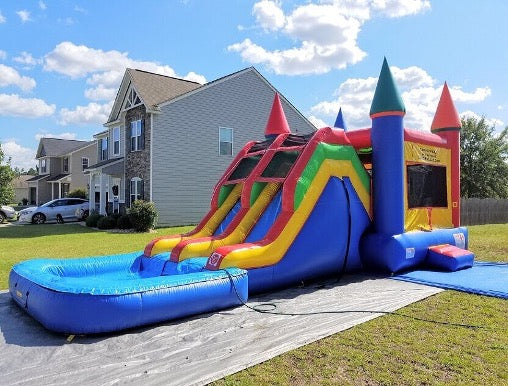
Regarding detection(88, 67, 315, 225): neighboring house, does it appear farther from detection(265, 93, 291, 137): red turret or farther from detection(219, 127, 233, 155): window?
detection(265, 93, 291, 137): red turret

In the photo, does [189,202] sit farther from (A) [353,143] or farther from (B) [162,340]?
(B) [162,340]

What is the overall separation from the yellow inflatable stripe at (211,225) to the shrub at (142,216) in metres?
9.08

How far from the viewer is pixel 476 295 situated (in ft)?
19.9

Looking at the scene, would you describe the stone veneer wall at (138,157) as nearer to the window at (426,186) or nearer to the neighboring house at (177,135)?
the neighboring house at (177,135)

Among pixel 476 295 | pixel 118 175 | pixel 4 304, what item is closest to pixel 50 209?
pixel 118 175

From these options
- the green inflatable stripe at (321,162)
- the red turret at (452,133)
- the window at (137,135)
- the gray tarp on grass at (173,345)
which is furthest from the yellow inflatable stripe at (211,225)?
the window at (137,135)

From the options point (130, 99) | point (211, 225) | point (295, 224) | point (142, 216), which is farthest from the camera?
point (130, 99)

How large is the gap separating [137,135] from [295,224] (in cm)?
1514

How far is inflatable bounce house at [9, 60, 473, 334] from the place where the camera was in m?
5.16

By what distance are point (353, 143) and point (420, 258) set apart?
2.53m

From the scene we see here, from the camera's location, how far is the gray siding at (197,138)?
19.0 m

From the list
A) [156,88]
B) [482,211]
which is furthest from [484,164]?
[156,88]

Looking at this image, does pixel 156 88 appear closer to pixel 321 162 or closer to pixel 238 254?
pixel 321 162

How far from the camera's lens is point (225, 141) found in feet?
68.7
